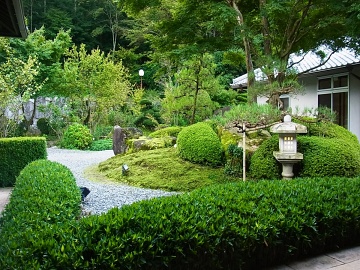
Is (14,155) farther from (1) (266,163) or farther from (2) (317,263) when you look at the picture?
(2) (317,263)

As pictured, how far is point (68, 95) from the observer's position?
1491cm

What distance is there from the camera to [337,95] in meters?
9.27

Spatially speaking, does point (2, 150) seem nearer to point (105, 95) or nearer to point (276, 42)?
point (276, 42)

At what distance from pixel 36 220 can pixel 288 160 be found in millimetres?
3833

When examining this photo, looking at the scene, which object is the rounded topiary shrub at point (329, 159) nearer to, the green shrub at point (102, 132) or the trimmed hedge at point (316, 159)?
the trimmed hedge at point (316, 159)

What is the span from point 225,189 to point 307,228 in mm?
753

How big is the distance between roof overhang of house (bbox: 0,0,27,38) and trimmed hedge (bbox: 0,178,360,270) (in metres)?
2.13

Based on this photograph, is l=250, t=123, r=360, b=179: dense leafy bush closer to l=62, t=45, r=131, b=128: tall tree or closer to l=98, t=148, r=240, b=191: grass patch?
l=98, t=148, r=240, b=191: grass patch

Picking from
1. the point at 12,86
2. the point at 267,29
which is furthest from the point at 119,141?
the point at 267,29

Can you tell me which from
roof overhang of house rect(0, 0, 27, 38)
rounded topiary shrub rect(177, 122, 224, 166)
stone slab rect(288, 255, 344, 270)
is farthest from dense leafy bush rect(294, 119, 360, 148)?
roof overhang of house rect(0, 0, 27, 38)

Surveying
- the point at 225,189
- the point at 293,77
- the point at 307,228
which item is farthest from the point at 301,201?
the point at 293,77

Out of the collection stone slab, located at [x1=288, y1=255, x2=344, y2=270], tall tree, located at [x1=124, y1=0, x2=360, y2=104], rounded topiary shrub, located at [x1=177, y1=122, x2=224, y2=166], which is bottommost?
stone slab, located at [x1=288, y1=255, x2=344, y2=270]

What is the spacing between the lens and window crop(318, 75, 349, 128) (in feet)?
29.6

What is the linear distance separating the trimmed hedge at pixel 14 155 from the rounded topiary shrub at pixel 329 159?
4.98 m
